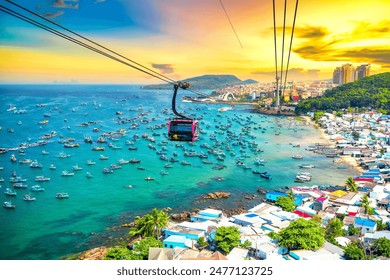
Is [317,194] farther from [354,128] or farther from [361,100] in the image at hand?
[361,100]

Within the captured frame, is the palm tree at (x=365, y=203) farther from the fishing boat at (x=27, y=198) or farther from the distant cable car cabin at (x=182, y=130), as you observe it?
the fishing boat at (x=27, y=198)

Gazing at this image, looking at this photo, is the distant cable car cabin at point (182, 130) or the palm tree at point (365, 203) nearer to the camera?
the distant cable car cabin at point (182, 130)

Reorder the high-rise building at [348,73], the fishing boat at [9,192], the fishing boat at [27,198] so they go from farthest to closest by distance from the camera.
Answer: the high-rise building at [348,73] → the fishing boat at [9,192] → the fishing boat at [27,198]

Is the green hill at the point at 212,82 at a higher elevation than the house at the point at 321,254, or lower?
higher

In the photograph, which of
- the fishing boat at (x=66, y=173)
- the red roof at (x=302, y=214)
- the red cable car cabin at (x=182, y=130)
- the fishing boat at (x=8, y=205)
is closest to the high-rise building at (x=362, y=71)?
the red roof at (x=302, y=214)

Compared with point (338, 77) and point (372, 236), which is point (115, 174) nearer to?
point (372, 236)

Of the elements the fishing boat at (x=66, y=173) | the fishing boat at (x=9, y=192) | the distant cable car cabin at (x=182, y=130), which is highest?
the distant cable car cabin at (x=182, y=130)

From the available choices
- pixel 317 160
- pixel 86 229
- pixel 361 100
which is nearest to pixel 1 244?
pixel 86 229
